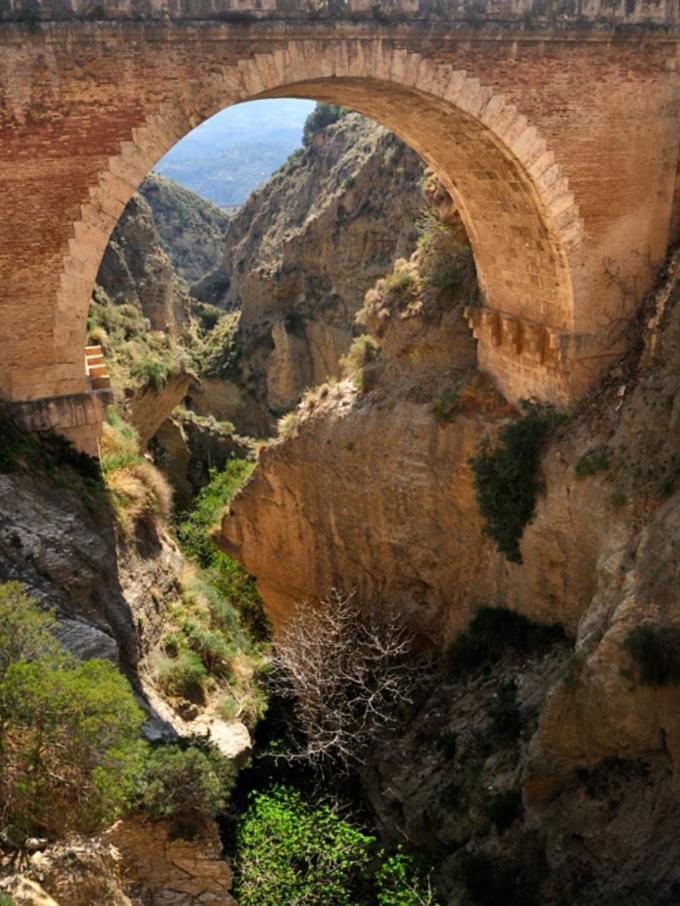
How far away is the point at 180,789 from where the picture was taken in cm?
779

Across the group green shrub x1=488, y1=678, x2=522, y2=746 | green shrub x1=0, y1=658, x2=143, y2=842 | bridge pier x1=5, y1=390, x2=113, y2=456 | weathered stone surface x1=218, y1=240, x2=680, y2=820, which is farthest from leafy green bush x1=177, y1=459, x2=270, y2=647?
green shrub x1=0, y1=658, x2=143, y2=842

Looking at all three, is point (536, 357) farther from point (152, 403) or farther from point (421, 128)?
point (152, 403)

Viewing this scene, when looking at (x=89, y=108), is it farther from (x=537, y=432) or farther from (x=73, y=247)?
(x=537, y=432)

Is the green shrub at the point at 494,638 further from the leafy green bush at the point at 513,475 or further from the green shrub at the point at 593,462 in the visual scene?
the green shrub at the point at 593,462

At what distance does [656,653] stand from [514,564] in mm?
3846

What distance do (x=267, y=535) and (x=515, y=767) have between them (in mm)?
6953

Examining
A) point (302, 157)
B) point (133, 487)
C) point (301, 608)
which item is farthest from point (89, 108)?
point (302, 157)

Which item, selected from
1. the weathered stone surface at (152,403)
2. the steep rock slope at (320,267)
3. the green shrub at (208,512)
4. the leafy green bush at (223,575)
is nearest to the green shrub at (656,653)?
the leafy green bush at (223,575)

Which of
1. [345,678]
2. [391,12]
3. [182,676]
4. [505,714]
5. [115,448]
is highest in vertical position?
[391,12]

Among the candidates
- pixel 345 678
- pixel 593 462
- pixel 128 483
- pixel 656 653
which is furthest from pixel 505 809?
pixel 128 483

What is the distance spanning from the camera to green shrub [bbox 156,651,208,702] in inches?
390

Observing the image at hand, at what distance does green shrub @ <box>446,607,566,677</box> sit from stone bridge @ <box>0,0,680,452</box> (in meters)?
2.94

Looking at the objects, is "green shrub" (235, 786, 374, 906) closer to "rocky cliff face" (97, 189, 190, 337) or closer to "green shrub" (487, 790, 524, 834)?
"green shrub" (487, 790, 524, 834)

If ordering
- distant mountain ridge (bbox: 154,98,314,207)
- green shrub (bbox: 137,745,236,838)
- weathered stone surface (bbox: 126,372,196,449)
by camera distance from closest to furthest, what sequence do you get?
1. green shrub (bbox: 137,745,236,838)
2. weathered stone surface (bbox: 126,372,196,449)
3. distant mountain ridge (bbox: 154,98,314,207)
